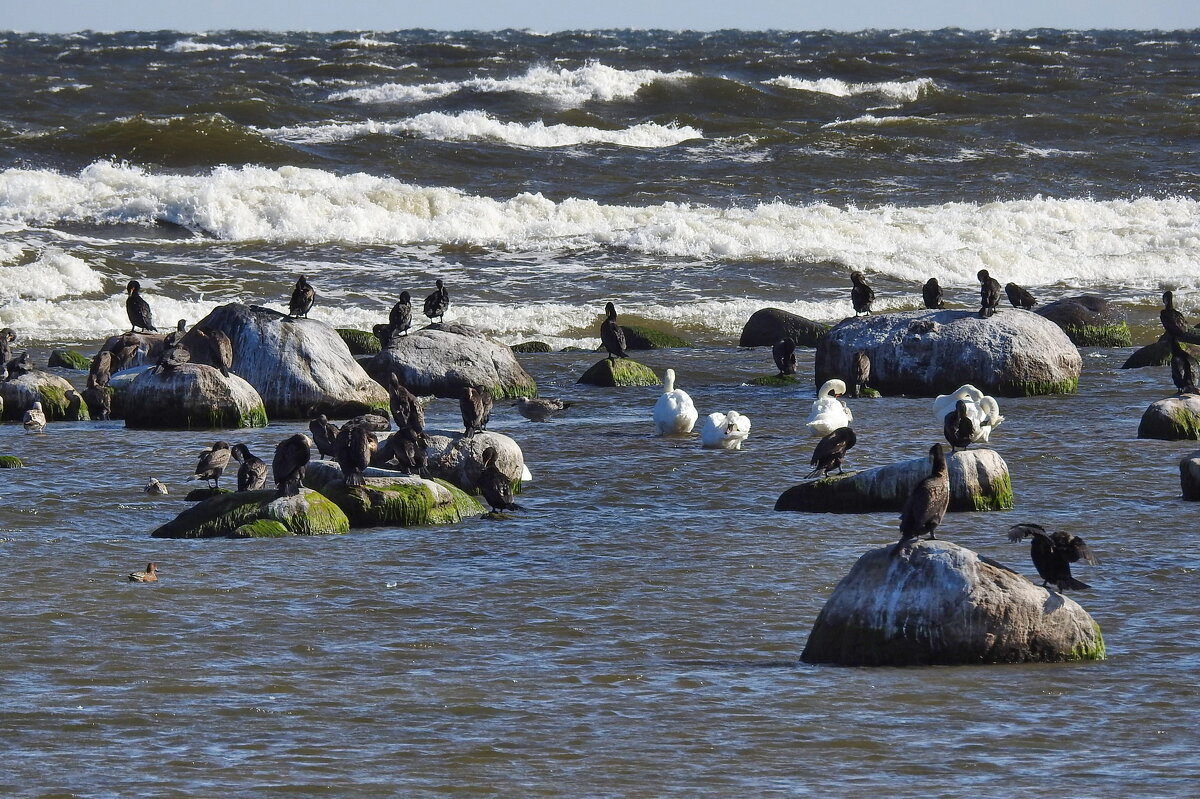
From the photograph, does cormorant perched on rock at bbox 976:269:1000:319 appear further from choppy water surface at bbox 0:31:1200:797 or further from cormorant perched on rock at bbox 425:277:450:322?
cormorant perched on rock at bbox 425:277:450:322

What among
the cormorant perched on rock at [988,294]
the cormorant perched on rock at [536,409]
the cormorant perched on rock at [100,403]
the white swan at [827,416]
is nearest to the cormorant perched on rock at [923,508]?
the white swan at [827,416]

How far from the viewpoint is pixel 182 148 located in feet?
145

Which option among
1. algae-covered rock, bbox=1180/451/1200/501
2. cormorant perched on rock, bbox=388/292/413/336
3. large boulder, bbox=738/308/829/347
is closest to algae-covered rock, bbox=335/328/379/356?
cormorant perched on rock, bbox=388/292/413/336

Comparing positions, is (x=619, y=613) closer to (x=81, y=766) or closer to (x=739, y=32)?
(x=81, y=766)

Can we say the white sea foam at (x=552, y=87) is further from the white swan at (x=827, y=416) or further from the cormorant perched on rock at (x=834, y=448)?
the cormorant perched on rock at (x=834, y=448)

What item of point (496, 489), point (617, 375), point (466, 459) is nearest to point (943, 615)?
point (496, 489)

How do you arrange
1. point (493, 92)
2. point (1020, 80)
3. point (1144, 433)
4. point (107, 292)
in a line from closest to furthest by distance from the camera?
1. point (1144, 433)
2. point (107, 292)
3. point (493, 92)
4. point (1020, 80)

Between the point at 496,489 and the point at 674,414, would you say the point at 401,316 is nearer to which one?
the point at 674,414

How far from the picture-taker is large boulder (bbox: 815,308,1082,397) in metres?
18.4

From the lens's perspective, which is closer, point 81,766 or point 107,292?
point 81,766

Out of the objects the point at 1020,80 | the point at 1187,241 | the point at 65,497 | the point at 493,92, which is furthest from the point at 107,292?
the point at 1020,80

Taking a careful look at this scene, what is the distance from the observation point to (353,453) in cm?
1171

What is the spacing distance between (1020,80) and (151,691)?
5834 centimetres

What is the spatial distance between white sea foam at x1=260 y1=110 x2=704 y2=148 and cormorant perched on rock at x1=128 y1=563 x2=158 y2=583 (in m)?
37.2
